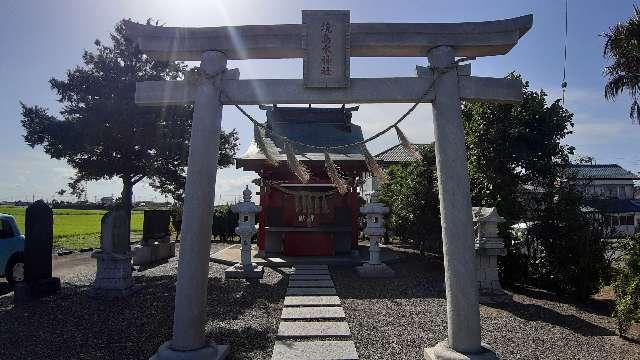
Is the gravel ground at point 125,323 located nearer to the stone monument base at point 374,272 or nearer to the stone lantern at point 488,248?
the stone monument base at point 374,272

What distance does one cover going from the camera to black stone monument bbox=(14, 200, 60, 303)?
27.0 feet

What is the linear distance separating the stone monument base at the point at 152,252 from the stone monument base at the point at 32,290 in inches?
162

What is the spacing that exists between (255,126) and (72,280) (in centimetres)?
872

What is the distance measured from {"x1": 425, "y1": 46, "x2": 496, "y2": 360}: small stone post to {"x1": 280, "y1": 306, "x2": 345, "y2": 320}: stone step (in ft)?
8.61

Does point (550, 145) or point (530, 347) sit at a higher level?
point (550, 145)

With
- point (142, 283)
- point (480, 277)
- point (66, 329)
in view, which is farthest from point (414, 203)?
point (66, 329)

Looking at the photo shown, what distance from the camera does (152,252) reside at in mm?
13617

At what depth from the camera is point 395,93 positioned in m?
4.61

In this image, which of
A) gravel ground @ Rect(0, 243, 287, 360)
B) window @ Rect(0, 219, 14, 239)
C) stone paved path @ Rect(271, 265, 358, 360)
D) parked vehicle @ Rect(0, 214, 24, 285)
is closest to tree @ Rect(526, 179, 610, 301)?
stone paved path @ Rect(271, 265, 358, 360)

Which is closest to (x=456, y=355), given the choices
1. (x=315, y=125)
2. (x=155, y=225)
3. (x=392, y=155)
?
(x=155, y=225)

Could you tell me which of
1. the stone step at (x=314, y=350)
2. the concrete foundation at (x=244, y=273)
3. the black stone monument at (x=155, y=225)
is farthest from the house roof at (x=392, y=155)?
the stone step at (x=314, y=350)

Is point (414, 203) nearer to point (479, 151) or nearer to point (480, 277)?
point (479, 151)

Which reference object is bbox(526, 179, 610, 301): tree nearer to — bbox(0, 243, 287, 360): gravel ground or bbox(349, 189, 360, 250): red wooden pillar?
bbox(349, 189, 360, 250): red wooden pillar

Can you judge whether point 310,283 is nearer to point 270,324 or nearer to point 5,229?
point 270,324
